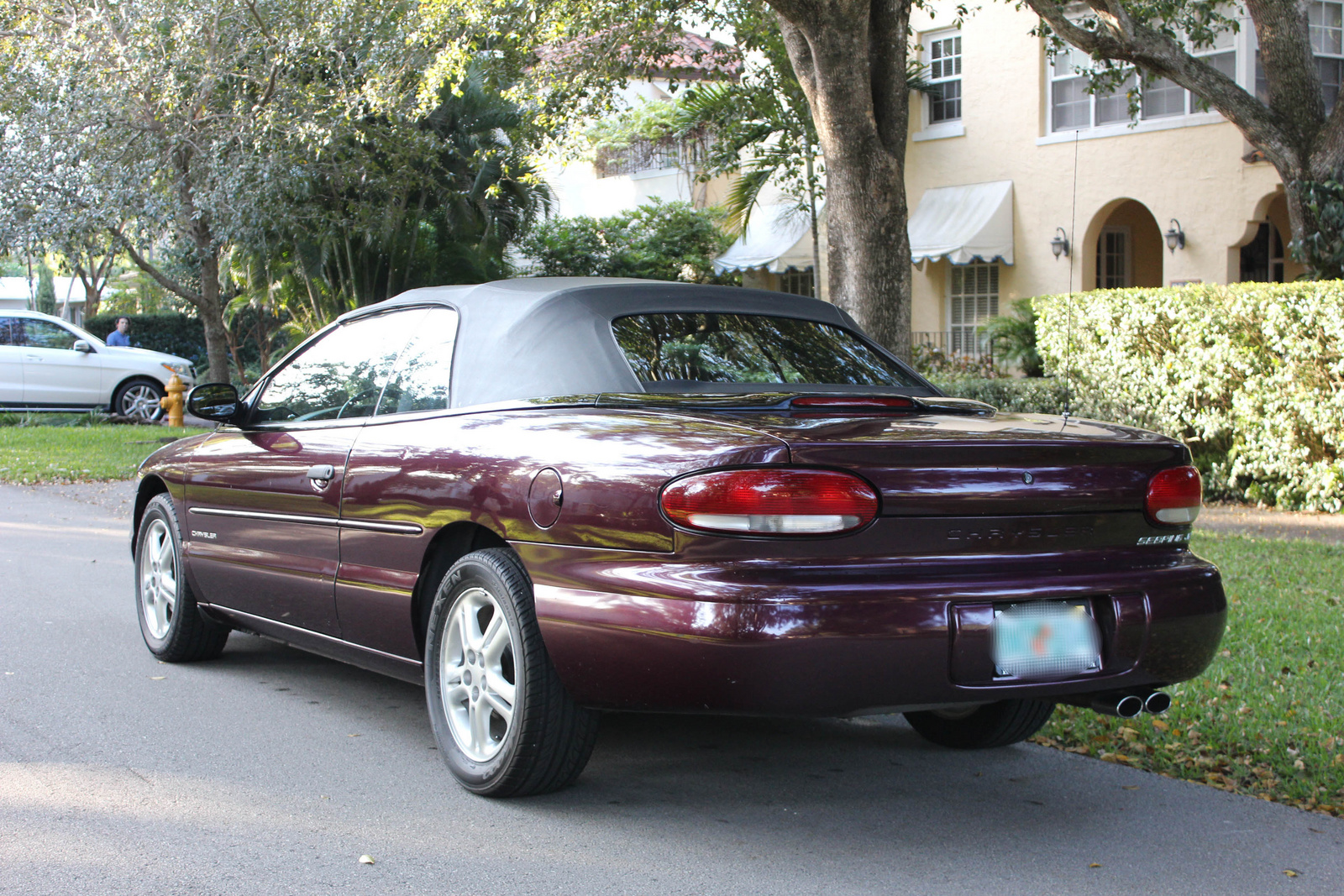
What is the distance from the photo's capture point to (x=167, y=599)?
5871 mm

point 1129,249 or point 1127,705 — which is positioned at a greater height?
point 1129,249

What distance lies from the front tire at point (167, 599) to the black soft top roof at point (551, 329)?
74.5 inches

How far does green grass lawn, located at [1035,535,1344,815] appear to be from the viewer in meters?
4.33

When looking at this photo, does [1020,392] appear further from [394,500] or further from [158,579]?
[394,500]

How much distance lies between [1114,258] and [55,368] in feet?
54.8

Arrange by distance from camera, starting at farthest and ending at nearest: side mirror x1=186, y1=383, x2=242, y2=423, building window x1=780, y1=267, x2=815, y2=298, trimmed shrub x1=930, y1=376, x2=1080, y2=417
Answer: building window x1=780, y1=267, x2=815, y2=298
trimmed shrub x1=930, y1=376, x2=1080, y2=417
side mirror x1=186, y1=383, x2=242, y2=423

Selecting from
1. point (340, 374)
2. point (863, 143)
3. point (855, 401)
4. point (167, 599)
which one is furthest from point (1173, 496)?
point (863, 143)

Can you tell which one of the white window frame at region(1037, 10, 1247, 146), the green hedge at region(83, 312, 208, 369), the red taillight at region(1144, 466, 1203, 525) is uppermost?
the white window frame at region(1037, 10, 1247, 146)

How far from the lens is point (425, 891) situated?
10.8ft

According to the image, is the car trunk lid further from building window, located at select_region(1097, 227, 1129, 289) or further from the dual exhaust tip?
building window, located at select_region(1097, 227, 1129, 289)

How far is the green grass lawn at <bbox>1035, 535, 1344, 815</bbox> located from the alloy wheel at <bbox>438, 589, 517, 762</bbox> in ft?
6.95

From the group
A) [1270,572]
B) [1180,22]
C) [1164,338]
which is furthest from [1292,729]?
[1180,22]

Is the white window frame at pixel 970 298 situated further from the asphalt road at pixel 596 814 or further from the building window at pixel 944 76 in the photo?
the asphalt road at pixel 596 814

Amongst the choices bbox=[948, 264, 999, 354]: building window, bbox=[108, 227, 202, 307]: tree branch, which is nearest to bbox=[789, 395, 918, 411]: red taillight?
bbox=[108, 227, 202, 307]: tree branch
